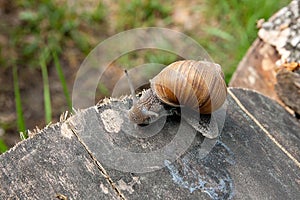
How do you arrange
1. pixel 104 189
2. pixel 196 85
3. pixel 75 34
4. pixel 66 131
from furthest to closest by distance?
pixel 75 34, pixel 196 85, pixel 66 131, pixel 104 189

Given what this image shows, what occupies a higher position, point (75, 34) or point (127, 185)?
point (75, 34)

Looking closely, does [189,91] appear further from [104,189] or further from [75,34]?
[75,34]

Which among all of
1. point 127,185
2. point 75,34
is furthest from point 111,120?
point 75,34

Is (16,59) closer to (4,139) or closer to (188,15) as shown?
(4,139)

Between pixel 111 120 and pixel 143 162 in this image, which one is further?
pixel 111 120

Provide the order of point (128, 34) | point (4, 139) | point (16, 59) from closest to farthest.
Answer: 1. point (4, 139)
2. point (16, 59)
3. point (128, 34)

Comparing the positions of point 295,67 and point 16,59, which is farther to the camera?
point 16,59

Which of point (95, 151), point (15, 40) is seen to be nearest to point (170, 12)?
point (15, 40)
